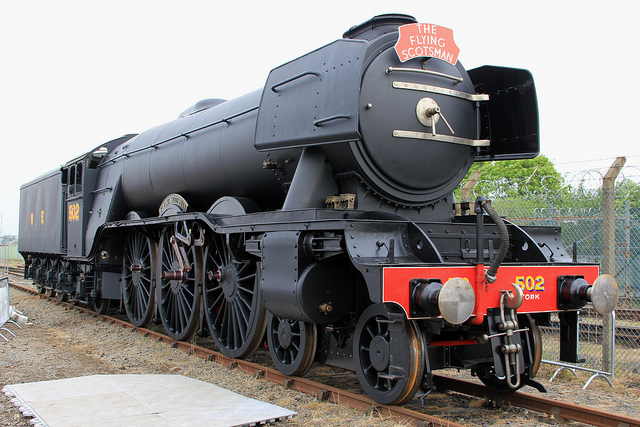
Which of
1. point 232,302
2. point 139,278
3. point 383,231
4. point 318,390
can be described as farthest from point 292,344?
point 139,278

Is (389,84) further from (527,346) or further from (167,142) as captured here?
(167,142)

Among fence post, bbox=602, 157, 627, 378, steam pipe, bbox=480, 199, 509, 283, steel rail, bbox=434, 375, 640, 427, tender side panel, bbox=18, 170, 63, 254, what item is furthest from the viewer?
tender side panel, bbox=18, 170, 63, 254

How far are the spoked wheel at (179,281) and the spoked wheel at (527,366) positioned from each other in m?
3.67

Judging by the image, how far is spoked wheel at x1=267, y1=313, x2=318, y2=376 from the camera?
4938 mm

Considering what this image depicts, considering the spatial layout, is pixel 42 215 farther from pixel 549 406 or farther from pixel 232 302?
pixel 549 406

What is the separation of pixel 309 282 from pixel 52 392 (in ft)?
7.85

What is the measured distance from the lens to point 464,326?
4.13 meters

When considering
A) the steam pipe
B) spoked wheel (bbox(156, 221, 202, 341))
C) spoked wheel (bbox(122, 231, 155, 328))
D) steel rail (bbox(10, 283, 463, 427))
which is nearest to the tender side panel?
spoked wheel (bbox(122, 231, 155, 328))

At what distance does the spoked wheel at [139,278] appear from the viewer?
8.41m

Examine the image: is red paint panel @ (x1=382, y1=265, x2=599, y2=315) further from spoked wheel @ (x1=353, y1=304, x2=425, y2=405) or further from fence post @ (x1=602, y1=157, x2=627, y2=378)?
fence post @ (x1=602, y1=157, x2=627, y2=378)

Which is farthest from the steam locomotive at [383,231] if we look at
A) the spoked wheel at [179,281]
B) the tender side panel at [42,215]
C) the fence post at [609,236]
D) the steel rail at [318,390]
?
the tender side panel at [42,215]

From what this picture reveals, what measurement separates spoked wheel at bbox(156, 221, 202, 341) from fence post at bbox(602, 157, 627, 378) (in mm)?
4579

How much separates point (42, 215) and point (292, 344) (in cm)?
986

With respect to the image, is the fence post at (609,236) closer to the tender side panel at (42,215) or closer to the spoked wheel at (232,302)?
the spoked wheel at (232,302)
